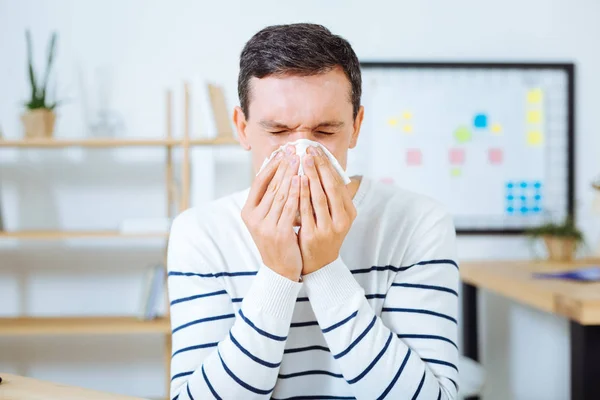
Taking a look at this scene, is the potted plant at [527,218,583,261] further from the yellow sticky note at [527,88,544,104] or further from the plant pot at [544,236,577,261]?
the yellow sticky note at [527,88,544,104]

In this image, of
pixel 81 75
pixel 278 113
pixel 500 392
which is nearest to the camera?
pixel 278 113

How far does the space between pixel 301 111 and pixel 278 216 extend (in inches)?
7.1

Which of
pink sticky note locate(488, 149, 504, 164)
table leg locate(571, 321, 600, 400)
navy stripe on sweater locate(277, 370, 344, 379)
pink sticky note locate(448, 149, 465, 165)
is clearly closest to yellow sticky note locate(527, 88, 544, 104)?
pink sticky note locate(488, 149, 504, 164)

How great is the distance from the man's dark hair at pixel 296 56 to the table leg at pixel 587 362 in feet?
3.05

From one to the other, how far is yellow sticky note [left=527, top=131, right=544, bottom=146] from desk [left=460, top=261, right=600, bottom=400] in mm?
575

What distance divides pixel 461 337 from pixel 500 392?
339 millimetres

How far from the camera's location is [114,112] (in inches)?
106

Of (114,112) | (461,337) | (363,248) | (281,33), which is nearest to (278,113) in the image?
(281,33)

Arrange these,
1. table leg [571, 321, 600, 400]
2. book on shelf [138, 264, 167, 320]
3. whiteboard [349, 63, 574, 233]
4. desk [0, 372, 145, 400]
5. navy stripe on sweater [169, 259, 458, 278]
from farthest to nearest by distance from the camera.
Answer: whiteboard [349, 63, 574, 233] → book on shelf [138, 264, 167, 320] → table leg [571, 321, 600, 400] → navy stripe on sweater [169, 259, 458, 278] → desk [0, 372, 145, 400]

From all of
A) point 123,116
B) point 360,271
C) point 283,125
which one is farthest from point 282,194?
point 123,116

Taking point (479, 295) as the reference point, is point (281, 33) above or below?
above

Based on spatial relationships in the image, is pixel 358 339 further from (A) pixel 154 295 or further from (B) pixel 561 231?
(B) pixel 561 231

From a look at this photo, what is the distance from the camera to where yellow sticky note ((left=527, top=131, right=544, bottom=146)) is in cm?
285

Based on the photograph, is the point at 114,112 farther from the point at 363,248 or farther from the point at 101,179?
the point at 363,248
